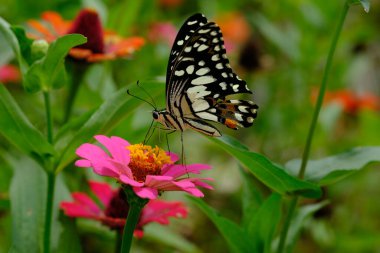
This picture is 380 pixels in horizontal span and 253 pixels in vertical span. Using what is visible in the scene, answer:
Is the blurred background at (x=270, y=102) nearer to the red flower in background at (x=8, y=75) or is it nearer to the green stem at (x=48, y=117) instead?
the red flower in background at (x=8, y=75)

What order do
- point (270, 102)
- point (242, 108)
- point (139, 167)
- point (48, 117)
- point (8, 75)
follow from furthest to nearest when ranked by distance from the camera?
point (270, 102) → point (8, 75) → point (242, 108) → point (48, 117) → point (139, 167)

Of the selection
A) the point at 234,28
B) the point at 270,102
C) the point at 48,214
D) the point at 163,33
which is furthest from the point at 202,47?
the point at 234,28

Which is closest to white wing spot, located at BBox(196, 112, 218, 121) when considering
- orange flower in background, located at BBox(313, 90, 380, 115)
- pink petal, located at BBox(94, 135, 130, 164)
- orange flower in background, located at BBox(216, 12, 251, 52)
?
pink petal, located at BBox(94, 135, 130, 164)

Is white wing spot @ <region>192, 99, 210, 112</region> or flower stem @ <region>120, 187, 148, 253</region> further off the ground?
white wing spot @ <region>192, 99, 210, 112</region>

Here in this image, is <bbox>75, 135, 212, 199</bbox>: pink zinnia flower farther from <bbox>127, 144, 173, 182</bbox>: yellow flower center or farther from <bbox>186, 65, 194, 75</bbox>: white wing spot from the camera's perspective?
<bbox>186, 65, 194, 75</bbox>: white wing spot

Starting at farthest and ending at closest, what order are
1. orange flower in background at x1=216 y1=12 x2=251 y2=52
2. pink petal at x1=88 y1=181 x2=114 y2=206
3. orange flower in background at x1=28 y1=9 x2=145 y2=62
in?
1. orange flower in background at x1=216 y1=12 x2=251 y2=52
2. orange flower in background at x1=28 y1=9 x2=145 y2=62
3. pink petal at x1=88 y1=181 x2=114 y2=206

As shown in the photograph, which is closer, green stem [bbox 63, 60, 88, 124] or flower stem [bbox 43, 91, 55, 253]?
flower stem [bbox 43, 91, 55, 253]

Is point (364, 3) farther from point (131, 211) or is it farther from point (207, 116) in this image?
point (131, 211)

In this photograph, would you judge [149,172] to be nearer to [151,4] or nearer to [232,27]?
[151,4]
